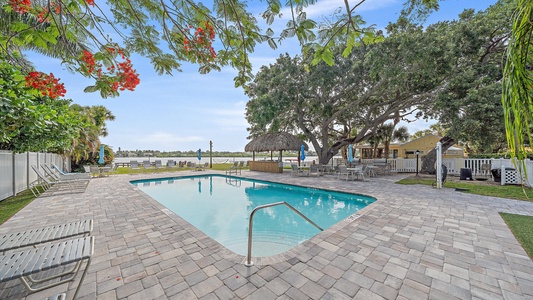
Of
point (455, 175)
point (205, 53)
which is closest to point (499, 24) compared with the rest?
point (455, 175)

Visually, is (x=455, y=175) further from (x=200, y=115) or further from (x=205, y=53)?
(x=200, y=115)

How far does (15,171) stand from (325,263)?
11468mm

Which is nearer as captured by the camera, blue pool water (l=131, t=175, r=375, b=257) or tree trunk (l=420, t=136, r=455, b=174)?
blue pool water (l=131, t=175, r=375, b=257)

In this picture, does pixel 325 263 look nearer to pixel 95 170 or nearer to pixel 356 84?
pixel 356 84

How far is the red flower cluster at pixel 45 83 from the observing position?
304 cm

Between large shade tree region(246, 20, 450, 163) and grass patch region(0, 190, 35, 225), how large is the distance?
38.5ft

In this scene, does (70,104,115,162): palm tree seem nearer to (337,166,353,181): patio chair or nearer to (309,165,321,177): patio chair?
(309,165,321,177): patio chair

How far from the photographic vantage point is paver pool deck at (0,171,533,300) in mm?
2498

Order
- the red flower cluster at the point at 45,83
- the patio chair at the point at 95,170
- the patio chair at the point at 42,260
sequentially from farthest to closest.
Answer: the patio chair at the point at 95,170
the red flower cluster at the point at 45,83
the patio chair at the point at 42,260

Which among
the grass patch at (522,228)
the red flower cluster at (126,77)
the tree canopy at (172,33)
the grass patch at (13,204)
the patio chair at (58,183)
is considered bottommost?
the grass patch at (13,204)

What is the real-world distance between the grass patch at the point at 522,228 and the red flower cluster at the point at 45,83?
7.90 meters

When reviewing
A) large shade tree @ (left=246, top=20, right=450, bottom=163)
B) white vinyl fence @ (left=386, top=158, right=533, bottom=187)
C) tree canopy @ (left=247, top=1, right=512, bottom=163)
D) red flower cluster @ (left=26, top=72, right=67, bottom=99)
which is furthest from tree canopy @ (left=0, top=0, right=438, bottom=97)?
white vinyl fence @ (left=386, top=158, right=533, bottom=187)

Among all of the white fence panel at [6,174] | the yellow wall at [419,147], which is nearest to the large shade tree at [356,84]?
the yellow wall at [419,147]

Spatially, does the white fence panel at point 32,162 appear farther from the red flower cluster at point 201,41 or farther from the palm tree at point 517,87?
the palm tree at point 517,87
